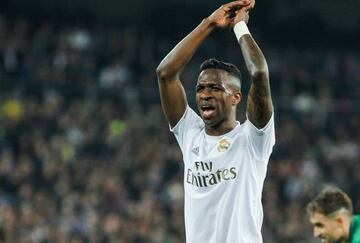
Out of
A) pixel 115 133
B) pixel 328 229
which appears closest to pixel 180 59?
pixel 328 229

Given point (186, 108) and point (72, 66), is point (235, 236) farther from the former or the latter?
point (72, 66)

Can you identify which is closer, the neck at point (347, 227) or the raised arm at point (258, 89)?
the neck at point (347, 227)

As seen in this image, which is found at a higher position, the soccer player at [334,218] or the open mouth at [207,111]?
the open mouth at [207,111]

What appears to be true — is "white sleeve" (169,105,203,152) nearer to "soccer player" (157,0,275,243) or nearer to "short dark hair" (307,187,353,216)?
"soccer player" (157,0,275,243)

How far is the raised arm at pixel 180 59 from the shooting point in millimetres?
6414

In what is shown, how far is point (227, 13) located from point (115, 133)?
11998 millimetres

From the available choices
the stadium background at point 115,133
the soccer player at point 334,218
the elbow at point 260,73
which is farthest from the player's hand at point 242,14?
the stadium background at point 115,133

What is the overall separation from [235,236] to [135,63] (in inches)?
605

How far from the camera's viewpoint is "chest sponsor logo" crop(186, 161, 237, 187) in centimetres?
618

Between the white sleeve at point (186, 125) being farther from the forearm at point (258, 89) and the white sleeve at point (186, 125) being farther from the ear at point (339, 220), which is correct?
the ear at point (339, 220)

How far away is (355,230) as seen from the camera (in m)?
5.37

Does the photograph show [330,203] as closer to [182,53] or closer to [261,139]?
[261,139]

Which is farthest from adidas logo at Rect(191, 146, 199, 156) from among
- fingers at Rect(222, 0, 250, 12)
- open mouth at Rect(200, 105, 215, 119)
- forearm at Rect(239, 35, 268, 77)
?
fingers at Rect(222, 0, 250, 12)

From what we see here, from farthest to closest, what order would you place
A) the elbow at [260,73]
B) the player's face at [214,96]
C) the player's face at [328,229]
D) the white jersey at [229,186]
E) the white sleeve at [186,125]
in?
the white sleeve at [186,125] → the player's face at [214,96] → the white jersey at [229,186] → the elbow at [260,73] → the player's face at [328,229]
